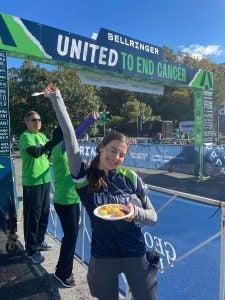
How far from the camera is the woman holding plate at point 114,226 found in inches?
83.7

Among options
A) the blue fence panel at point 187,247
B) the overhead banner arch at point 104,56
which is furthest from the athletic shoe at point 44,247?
the overhead banner arch at point 104,56

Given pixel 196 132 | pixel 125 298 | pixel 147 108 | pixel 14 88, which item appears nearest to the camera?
pixel 125 298

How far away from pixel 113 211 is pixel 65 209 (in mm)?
1656

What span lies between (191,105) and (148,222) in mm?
50617

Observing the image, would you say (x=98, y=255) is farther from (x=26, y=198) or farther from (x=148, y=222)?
(x=26, y=198)

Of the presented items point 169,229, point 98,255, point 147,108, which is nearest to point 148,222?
point 98,255

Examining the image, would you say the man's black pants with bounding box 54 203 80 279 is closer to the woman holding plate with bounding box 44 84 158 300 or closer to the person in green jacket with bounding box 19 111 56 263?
the person in green jacket with bounding box 19 111 56 263

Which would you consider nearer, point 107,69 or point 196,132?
point 107,69

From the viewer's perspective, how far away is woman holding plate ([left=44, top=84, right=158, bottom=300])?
2.13 meters

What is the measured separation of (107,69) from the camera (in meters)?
8.85

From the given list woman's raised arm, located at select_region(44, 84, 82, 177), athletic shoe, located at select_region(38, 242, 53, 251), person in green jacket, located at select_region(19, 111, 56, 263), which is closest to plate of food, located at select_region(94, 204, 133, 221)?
woman's raised arm, located at select_region(44, 84, 82, 177)

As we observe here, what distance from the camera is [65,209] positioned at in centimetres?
352

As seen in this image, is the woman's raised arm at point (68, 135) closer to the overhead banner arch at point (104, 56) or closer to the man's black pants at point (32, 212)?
the man's black pants at point (32, 212)

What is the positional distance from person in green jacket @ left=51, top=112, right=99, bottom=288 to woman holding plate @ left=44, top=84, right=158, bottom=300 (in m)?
1.32
